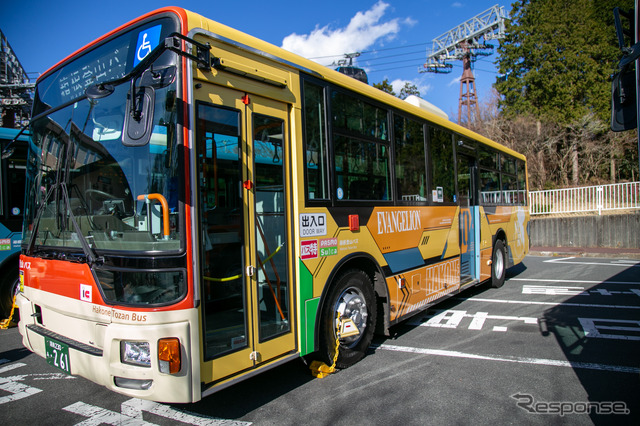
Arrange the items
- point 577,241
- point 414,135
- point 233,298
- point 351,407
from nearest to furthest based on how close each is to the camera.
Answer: point 233,298
point 351,407
point 414,135
point 577,241

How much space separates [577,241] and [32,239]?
18689mm

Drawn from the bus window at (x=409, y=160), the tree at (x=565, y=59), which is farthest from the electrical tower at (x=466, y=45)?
the bus window at (x=409, y=160)

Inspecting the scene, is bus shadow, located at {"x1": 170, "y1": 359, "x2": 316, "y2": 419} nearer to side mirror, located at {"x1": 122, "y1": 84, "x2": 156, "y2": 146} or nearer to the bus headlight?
the bus headlight

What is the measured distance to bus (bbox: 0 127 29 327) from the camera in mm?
6512

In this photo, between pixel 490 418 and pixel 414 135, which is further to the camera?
pixel 414 135

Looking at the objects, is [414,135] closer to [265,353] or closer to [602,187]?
[265,353]

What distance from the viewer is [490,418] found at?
334 centimetres

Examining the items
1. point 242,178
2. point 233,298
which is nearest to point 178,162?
point 242,178

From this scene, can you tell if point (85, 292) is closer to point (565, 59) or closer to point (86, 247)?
point (86, 247)

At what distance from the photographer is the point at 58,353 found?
3223mm

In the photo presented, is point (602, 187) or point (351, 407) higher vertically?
point (602, 187)

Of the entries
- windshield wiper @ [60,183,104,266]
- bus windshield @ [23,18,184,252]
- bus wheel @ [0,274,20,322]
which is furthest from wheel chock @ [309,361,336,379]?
bus wheel @ [0,274,20,322]

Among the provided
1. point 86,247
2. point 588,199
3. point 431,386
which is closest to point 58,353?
point 86,247

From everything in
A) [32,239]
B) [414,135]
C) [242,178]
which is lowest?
[32,239]
